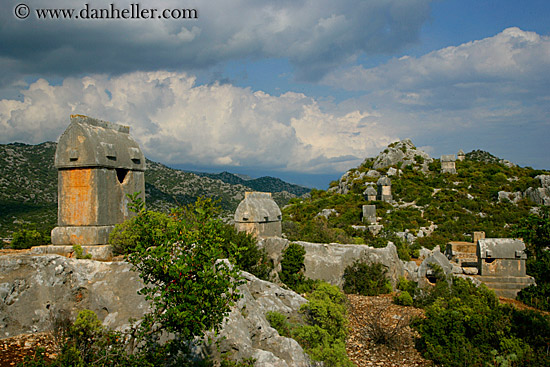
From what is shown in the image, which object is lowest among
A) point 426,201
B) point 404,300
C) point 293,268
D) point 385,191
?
point 404,300

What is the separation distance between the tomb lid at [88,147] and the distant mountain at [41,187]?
7916 millimetres

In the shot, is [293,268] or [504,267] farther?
[504,267]

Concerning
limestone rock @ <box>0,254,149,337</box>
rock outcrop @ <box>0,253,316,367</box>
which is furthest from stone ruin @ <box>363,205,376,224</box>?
limestone rock @ <box>0,254,149,337</box>

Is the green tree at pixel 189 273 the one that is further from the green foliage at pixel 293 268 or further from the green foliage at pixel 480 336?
the green foliage at pixel 293 268

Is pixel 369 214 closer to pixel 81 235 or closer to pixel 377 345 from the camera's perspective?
pixel 377 345

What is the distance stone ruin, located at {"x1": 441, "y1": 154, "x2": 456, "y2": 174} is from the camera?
47.0 metres

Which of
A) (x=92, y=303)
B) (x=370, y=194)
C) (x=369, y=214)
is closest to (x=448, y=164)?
(x=370, y=194)

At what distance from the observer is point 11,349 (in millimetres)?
4566

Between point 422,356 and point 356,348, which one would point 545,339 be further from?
point 356,348

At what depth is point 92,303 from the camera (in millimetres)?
5371

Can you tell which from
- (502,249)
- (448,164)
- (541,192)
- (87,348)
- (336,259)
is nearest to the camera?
(87,348)

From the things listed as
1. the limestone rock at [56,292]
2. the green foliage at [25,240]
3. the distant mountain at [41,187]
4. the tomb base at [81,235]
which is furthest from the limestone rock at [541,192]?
the green foliage at [25,240]

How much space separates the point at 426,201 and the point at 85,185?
36.4 metres

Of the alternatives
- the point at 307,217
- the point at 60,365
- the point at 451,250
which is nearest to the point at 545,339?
the point at 60,365
